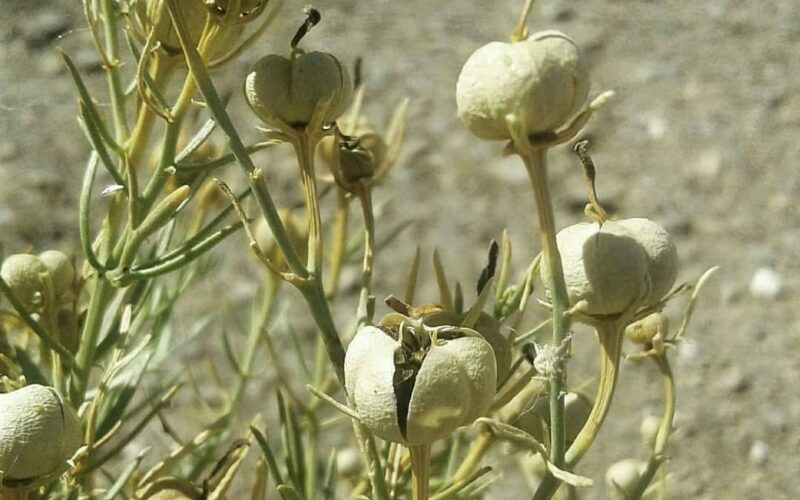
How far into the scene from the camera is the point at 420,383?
1.41 feet

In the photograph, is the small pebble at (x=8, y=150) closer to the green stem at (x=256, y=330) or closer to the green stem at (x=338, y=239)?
the green stem at (x=256, y=330)

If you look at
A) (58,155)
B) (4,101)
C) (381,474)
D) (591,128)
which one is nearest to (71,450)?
(381,474)

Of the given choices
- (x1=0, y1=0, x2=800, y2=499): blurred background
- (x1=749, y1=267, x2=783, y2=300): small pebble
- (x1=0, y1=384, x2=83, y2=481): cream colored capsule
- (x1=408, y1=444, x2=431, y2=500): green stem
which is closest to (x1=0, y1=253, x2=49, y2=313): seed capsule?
(x1=0, y1=384, x2=83, y2=481): cream colored capsule

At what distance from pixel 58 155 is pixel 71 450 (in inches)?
64.8

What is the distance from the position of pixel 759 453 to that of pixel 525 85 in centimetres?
144

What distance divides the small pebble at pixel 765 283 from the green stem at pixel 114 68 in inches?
58.8

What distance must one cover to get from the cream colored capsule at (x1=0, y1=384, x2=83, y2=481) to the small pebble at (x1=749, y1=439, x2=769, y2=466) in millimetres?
1409

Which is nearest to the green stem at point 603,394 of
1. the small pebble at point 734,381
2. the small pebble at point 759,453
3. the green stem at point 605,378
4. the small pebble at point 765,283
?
the green stem at point 605,378

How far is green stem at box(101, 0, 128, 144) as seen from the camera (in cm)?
64

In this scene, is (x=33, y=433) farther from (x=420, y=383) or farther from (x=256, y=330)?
(x=256, y=330)

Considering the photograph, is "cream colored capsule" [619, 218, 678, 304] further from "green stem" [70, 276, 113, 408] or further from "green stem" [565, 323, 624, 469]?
"green stem" [70, 276, 113, 408]

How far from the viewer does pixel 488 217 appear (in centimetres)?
208

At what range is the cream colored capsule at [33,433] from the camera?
489 millimetres

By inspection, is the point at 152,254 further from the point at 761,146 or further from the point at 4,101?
the point at 761,146
